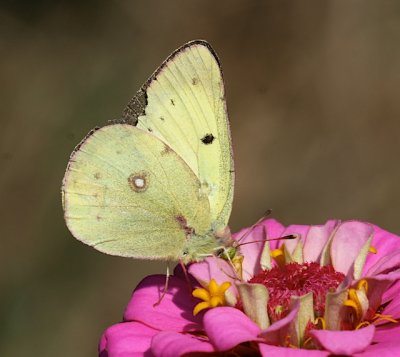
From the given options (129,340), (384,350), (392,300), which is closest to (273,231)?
(392,300)

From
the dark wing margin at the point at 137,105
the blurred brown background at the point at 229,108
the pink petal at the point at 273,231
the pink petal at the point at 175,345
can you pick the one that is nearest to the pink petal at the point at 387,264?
the pink petal at the point at 273,231

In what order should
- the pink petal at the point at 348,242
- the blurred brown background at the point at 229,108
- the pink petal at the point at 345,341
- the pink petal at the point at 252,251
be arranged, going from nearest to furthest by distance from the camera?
1. the pink petal at the point at 345,341
2. the pink petal at the point at 348,242
3. the pink petal at the point at 252,251
4. the blurred brown background at the point at 229,108

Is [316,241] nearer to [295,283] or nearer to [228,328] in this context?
[295,283]

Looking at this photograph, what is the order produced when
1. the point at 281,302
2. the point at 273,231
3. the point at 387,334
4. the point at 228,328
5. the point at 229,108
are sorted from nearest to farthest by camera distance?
the point at 228,328 < the point at 387,334 < the point at 281,302 < the point at 273,231 < the point at 229,108

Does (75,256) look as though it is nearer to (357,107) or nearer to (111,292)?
(111,292)

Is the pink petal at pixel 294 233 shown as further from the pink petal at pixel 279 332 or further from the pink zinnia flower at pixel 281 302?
the pink petal at pixel 279 332
